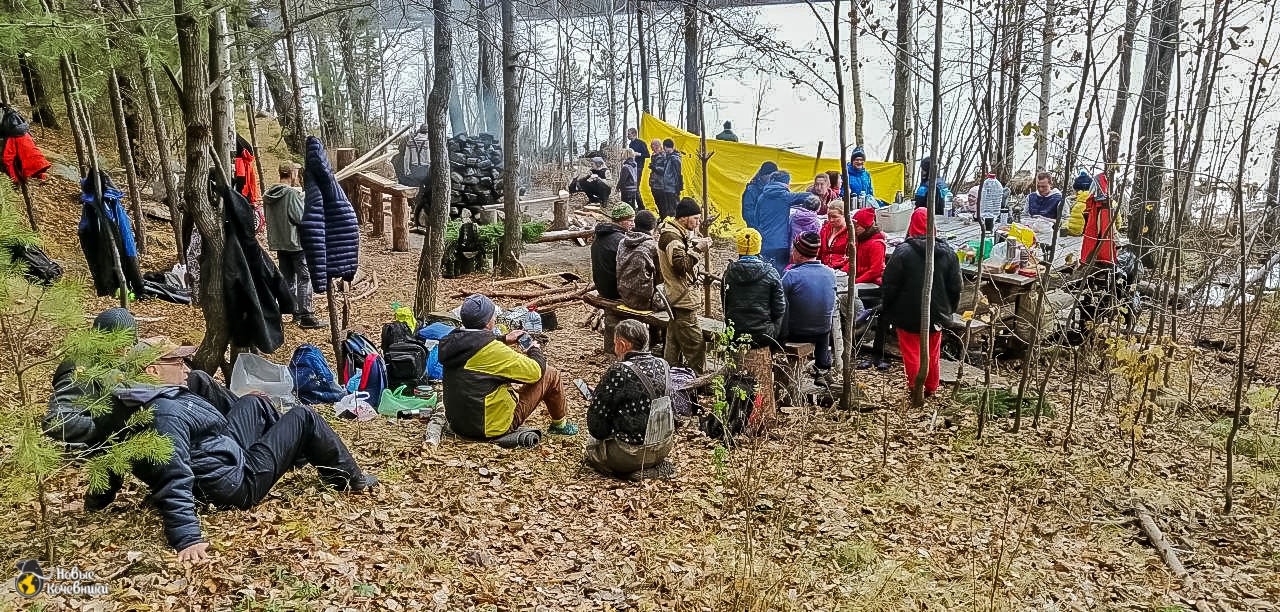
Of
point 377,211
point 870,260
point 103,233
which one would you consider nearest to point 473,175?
point 377,211

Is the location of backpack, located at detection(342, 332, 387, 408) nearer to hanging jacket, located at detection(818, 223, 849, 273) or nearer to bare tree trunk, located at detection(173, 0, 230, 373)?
bare tree trunk, located at detection(173, 0, 230, 373)

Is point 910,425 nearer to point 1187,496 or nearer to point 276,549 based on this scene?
point 1187,496

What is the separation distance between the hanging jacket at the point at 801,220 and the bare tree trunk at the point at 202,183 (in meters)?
6.14

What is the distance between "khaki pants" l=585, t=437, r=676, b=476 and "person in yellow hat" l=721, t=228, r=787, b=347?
1490 millimetres

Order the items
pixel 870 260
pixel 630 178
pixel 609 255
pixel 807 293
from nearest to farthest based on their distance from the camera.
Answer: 1. pixel 807 293
2. pixel 609 255
3. pixel 870 260
4. pixel 630 178

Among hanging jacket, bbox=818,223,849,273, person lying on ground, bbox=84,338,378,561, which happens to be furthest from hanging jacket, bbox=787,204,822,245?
person lying on ground, bbox=84,338,378,561

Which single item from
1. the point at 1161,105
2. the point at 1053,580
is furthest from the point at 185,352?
the point at 1161,105

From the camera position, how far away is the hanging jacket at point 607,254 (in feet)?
27.5

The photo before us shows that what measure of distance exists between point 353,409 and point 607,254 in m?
2.93

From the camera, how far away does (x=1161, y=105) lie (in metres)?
10.9

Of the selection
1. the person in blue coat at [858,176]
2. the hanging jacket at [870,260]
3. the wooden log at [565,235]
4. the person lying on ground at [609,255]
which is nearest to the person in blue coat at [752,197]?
the person in blue coat at [858,176]

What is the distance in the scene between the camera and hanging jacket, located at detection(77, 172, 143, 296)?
26.0 feet

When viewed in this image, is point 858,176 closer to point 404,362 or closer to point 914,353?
point 914,353

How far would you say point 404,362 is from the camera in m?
7.15
